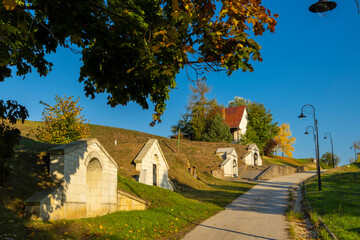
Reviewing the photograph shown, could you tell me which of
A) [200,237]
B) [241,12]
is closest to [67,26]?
[241,12]

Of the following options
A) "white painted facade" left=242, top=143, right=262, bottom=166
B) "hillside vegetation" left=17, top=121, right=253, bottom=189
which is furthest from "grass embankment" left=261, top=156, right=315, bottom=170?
"hillside vegetation" left=17, top=121, right=253, bottom=189

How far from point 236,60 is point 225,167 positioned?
38.9 m

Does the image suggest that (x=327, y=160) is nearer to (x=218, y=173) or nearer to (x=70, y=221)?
(x=218, y=173)

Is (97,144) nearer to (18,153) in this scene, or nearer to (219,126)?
(18,153)

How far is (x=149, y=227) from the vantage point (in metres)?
12.2

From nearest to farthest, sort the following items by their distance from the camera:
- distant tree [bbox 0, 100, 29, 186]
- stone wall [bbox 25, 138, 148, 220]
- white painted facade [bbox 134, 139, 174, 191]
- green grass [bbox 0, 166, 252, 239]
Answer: distant tree [bbox 0, 100, 29, 186], green grass [bbox 0, 166, 252, 239], stone wall [bbox 25, 138, 148, 220], white painted facade [bbox 134, 139, 174, 191]

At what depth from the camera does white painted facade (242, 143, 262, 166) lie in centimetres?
5194

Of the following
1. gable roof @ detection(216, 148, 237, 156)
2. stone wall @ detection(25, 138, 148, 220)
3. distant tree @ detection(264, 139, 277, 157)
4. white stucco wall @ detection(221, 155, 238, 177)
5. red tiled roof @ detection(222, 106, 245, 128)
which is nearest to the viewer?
stone wall @ detection(25, 138, 148, 220)

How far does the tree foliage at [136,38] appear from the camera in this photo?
454 centimetres

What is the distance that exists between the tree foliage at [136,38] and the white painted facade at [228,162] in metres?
36.8

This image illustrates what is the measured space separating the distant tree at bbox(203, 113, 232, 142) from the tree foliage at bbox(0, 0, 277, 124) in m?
51.1

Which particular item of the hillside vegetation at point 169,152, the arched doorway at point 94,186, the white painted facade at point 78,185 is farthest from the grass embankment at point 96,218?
the hillside vegetation at point 169,152

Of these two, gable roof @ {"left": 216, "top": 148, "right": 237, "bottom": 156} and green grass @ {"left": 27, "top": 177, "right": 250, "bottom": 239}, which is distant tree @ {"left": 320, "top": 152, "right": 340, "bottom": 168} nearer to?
gable roof @ {"left": 216, "top": 148, "right": 237, "bottom": 156}

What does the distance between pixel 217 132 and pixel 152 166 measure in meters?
35.2
